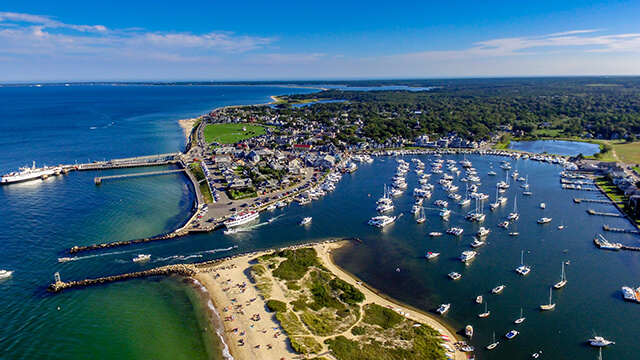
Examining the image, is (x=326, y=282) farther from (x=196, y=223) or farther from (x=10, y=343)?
(x=10, y=343)

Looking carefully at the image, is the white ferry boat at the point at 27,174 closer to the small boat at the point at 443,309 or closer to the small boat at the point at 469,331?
the small boat at the point at 443,309

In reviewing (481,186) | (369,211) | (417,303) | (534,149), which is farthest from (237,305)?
(534,149)

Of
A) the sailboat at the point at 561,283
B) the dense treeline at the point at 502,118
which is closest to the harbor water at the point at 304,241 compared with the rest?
the sailboat at the point at 561,283

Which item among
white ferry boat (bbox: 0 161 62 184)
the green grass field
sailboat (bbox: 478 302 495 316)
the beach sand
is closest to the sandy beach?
sailboat (bbox: 478 302 495 316)

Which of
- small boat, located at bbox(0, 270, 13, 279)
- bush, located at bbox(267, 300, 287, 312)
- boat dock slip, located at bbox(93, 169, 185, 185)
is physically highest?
boat dock slip, located at bbox(93, 169, 185, 185)

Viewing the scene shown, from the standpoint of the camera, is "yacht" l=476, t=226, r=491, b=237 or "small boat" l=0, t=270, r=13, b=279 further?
"yacht" l=476, t=226, r=491, b=237

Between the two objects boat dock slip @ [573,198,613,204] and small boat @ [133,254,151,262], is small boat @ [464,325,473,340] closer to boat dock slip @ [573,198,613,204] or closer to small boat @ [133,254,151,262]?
small boat @ [133,254,151,262]

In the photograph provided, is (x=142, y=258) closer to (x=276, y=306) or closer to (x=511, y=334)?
(x=276, y=306)
